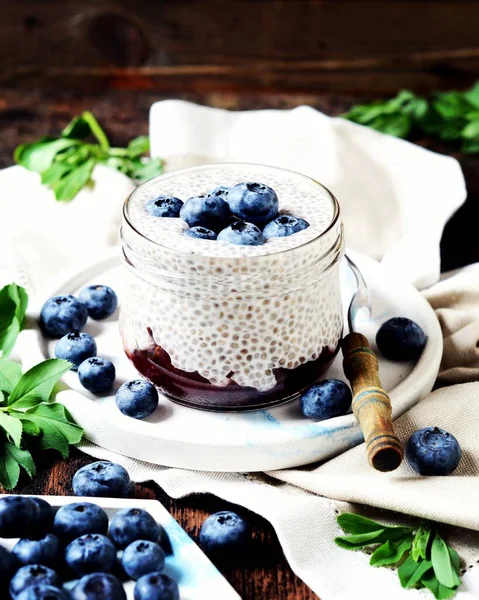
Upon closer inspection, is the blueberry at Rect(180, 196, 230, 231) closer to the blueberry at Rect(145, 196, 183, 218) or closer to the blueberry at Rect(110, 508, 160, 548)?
the blueberry at Rect(145, 196, 183, 218)

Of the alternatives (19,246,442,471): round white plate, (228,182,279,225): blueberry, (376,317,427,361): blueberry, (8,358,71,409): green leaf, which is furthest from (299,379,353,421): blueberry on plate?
(8,358,71,409): green leaf

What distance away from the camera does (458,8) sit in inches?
120

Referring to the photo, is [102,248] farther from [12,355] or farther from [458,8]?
[458,8]

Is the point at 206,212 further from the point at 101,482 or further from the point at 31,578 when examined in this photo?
the point at 31,578

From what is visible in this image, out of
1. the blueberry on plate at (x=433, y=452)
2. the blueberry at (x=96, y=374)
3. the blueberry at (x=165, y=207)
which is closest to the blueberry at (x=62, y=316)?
the blueberry at (x=96, y=374)

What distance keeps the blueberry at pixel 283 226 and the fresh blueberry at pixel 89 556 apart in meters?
0.48

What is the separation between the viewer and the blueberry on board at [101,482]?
46.0 inches

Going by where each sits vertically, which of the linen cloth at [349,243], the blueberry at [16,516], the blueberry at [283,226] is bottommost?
the linen cloth at [349,243]

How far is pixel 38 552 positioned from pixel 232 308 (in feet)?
1.35

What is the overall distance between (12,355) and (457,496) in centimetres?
78

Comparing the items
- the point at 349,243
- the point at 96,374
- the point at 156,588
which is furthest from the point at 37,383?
the point at 349,243

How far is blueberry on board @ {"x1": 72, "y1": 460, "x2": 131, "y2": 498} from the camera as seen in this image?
1168 mm

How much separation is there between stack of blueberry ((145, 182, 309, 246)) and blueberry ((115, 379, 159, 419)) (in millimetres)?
237

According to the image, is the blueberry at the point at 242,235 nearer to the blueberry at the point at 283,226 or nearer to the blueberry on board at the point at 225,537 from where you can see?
the blueberry at the point at 283,226
